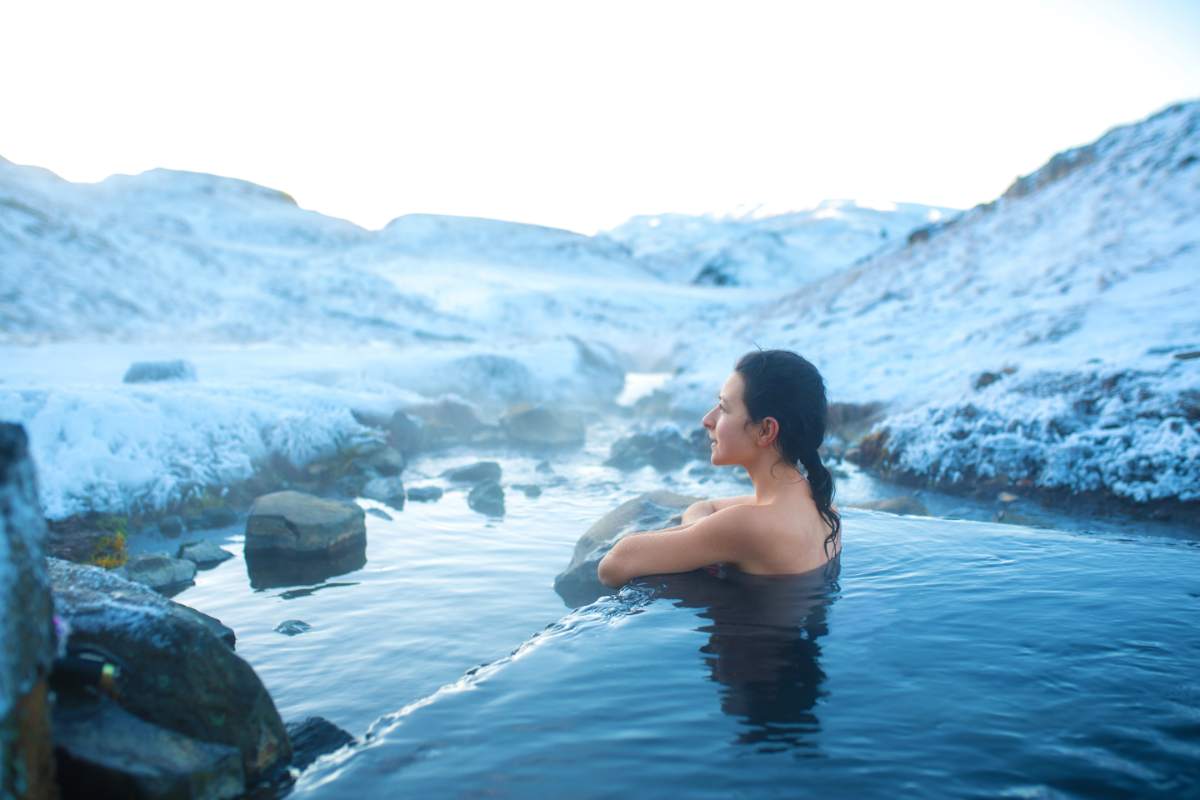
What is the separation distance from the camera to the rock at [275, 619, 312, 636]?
467 cm

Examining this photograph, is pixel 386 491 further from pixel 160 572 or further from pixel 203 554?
pixel 160 572

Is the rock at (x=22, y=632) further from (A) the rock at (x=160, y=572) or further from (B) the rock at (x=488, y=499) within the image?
(B) the rock at (x=488, y=499)

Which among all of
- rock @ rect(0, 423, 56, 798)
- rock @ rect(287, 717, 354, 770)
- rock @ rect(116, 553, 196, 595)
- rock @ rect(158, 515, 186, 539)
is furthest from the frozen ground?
rock @ rect(0, 423, 56, 798)

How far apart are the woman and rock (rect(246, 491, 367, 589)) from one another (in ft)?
9.63

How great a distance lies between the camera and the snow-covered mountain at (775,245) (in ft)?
161

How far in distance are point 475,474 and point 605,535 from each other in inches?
193

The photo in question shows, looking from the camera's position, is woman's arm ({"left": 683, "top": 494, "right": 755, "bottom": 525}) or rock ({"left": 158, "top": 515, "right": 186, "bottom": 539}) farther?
rock ({"left": 158, "top": 515, "right": 186, "bottom": 539})

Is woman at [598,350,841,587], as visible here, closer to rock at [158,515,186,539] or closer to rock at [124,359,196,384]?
rock at [158,515,186,539]

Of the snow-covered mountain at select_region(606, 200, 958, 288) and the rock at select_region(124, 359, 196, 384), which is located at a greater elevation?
the snow-covered mountain at select_region(606, 200, 958, 288)

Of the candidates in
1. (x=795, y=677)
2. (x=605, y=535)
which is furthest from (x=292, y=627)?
(x=795, y=677)

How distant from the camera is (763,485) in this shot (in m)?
3.97

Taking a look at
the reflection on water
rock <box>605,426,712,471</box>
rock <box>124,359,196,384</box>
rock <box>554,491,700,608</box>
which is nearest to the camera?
the reflection on water

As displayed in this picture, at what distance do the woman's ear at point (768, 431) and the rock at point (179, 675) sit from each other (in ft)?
7.61

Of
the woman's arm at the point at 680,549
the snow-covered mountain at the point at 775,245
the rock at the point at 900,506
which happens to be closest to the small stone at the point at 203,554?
the woman's arm at the point at 680,549
